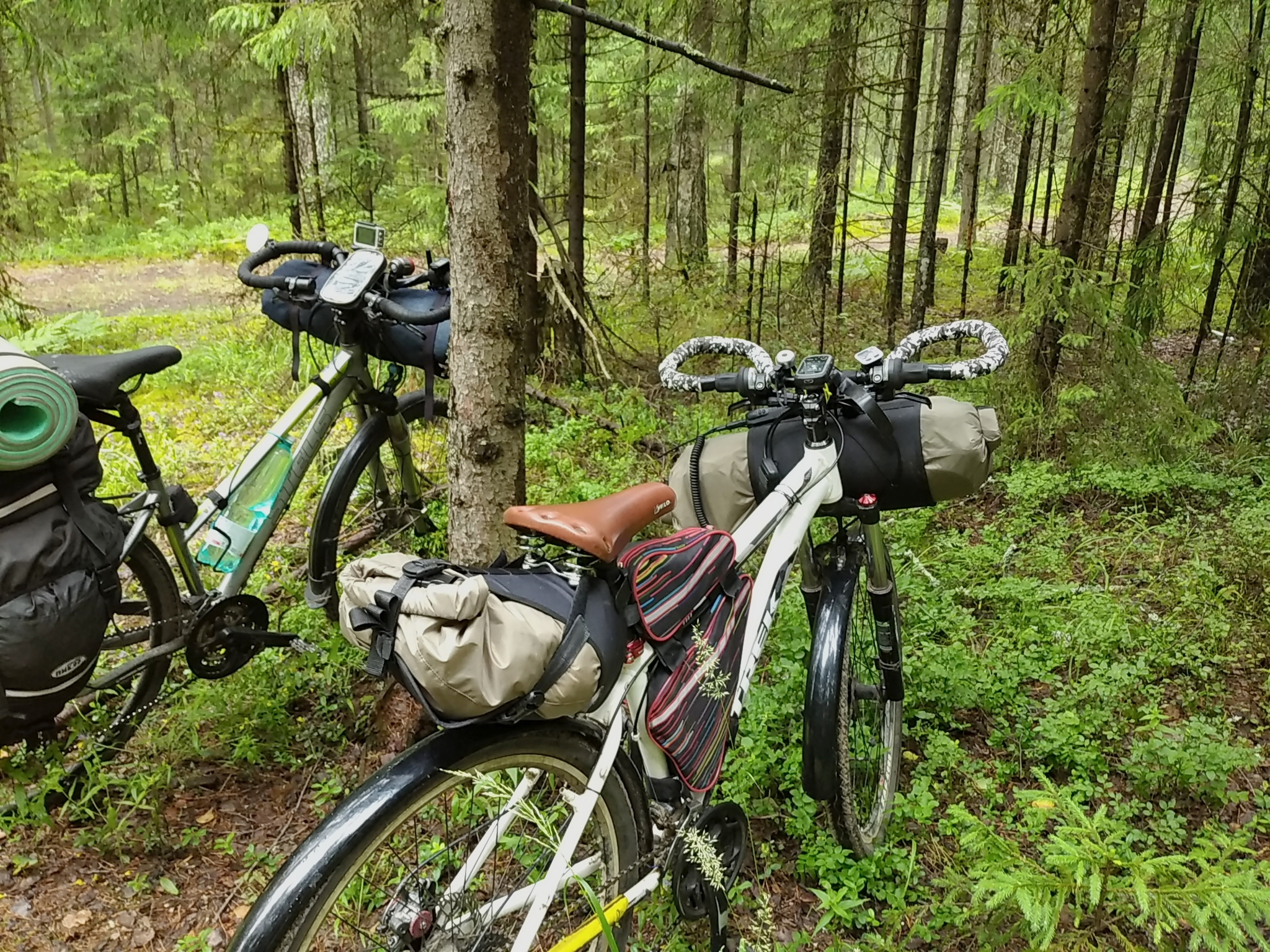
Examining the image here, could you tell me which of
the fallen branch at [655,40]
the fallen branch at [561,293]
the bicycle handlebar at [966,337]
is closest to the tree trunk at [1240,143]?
the fallen branch at [561,293]

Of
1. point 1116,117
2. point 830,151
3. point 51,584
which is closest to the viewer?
point 51,584

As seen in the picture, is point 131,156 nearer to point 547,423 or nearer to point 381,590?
point 547,423

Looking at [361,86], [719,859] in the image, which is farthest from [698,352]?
[361,86]

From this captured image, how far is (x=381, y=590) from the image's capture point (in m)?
1.49

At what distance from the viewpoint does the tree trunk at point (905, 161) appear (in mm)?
6891

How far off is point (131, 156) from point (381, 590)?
26463mm

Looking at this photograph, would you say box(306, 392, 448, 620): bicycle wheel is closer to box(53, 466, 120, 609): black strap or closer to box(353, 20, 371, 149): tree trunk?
box(53, 466, 120, 609): black strap

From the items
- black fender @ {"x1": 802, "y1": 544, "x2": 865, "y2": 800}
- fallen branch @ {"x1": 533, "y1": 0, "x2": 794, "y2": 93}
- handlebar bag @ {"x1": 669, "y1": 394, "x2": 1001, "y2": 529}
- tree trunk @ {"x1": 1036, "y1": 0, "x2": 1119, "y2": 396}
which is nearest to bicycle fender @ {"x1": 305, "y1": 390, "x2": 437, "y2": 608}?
handlebar bag @ {"x1": 669, "y1": 394, "x2": 1001, "y2": 529}

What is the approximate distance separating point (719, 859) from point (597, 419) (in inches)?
157

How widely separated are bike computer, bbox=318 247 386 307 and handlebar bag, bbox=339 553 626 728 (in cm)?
182

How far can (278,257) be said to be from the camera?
3.55 metres

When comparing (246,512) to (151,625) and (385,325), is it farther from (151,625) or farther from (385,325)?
(385,325)

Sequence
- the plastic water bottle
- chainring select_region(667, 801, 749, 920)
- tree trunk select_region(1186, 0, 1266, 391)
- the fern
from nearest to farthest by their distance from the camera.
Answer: the fern, chainring select_region(667, 801, 749, 920), the plastic water bottle, tree trunk select_region(1186, 0, 1266, 391)

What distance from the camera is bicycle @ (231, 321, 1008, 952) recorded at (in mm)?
1523
